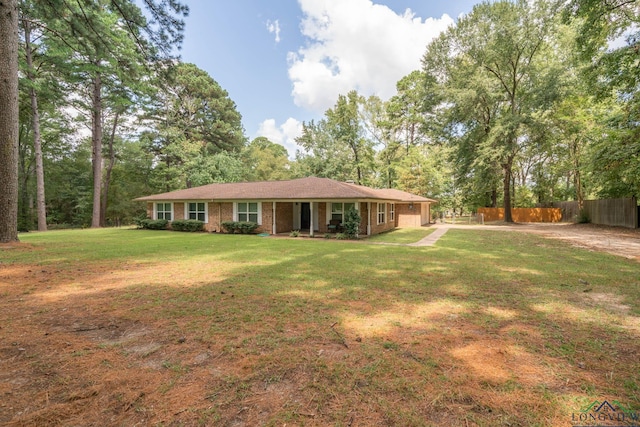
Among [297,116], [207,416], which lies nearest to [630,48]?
[207,416]

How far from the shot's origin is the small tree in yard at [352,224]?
14.6 meters

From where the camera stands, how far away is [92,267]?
7688 millimetres

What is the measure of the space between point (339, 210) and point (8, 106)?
44.2ft

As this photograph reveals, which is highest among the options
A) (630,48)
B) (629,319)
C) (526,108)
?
(526,108)

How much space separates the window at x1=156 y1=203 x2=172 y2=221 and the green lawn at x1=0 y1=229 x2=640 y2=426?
1372 cm

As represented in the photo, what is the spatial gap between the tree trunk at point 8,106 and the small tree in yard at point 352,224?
1231cm

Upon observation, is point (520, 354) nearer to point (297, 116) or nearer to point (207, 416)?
point (207, 416)

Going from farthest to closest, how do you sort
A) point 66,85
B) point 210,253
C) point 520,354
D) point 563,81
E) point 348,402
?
point 66,85, point 563,81, point 210,253, point 520,354, point 348,402

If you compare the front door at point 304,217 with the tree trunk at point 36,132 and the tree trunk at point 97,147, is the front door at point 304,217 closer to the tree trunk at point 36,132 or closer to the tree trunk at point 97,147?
the tree trunk at point 97,147

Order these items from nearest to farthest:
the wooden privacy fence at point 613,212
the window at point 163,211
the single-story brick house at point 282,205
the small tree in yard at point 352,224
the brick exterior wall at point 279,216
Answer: the small tree in yard at point 352,224 < the single-story brick house at point 282,205 < the brick exterior wall at point 279,216 < the wooden privacy fence at point 613,212 < the window at point 163,211

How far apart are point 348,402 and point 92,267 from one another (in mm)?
8144

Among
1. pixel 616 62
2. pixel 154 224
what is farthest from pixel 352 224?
pixel 154 224

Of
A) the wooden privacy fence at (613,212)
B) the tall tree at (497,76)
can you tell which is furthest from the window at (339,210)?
the wooden privacy fence at (613,212)

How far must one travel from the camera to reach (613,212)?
Answer: 19.7 m
